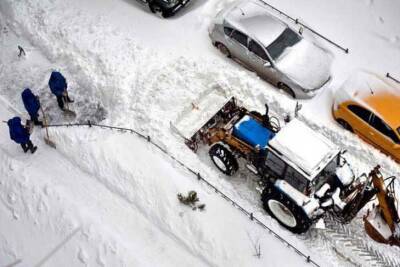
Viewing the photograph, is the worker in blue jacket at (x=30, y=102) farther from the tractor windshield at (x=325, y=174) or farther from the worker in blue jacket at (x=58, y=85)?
the tractor windshield at (x=325, y=174)

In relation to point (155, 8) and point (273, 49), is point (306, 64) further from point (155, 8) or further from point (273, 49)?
point (155, 8)

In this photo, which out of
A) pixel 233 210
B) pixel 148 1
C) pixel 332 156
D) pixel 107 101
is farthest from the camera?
pixel 148 1

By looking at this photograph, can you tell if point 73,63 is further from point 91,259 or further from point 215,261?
point 215,261

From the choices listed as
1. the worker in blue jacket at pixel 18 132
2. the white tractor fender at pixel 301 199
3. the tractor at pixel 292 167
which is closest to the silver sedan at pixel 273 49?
the tractor at pixel 292 167

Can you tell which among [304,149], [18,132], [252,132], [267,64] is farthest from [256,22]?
[18,132]

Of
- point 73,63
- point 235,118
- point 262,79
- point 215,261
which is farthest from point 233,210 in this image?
point 73,63

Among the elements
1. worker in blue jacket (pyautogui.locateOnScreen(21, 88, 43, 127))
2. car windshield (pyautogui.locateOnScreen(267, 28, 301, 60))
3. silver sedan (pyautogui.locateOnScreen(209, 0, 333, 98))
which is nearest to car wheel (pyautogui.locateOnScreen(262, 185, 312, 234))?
silver sedan (pyautogui.locateOnScreen(209, 0, 333, 98))
